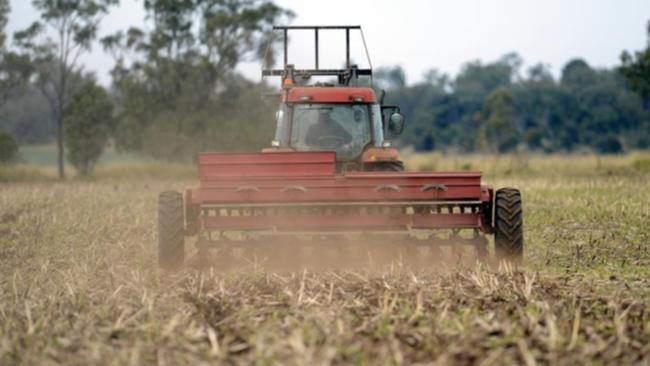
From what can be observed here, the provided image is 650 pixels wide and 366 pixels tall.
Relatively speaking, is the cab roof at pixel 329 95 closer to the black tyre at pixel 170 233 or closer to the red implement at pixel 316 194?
the red implement at pixel 316 194

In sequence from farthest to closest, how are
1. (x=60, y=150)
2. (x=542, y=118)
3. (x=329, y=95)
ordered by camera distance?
(x=542, y=118), (x=60, y=150), (x=329, y=95)

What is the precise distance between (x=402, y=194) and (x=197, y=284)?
9.36 ft

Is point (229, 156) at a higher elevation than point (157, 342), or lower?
higher

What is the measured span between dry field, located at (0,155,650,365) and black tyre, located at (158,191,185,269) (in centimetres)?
18

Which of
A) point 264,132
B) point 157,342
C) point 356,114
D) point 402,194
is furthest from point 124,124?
point 157,342

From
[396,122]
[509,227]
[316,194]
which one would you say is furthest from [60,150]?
[509,227]

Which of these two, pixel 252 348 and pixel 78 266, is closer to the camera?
pixel 252 348

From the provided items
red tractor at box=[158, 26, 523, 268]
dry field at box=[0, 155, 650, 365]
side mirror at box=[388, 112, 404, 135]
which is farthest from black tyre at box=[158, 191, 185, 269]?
side mirror at box=[388, 112, 404, 135]

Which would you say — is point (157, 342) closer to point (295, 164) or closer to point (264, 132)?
point (295, 164)

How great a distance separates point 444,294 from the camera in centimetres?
787

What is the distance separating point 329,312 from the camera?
701 cm

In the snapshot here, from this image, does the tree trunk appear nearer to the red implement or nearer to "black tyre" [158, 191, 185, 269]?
"black tyre" [158, 191, 185, 269]

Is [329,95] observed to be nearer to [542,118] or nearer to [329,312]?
[329,312]

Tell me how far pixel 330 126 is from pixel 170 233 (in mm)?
4028
